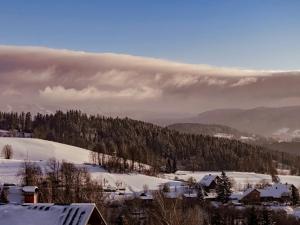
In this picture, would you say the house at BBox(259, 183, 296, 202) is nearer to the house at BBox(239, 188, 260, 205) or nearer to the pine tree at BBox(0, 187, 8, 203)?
the house at BBox(239, 188, 260, 205)

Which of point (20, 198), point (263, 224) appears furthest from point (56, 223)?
point (20, 198)

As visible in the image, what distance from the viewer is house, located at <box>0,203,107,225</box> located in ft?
130

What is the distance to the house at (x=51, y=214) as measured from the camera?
3972 centimetres

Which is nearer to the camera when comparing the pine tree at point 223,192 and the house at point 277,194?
the pine tree at point 223,192

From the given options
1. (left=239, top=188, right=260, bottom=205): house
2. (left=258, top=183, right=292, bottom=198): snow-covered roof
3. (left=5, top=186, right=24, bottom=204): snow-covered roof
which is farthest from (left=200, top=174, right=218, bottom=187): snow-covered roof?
(left=5, top=186, right=24, bottom=204): snow-covered roof

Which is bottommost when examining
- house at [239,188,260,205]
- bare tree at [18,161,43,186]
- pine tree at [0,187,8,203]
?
house at [239,188,260,205]

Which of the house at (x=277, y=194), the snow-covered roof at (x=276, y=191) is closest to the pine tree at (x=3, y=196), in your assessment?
the house at (x=277, y=194)

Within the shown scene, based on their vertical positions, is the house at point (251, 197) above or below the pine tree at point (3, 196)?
below

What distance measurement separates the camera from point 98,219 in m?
41.0

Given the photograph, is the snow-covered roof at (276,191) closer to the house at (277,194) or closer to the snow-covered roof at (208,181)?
the house at (277,194)

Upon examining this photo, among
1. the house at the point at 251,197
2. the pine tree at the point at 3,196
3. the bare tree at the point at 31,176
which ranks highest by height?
the bare tree at the point at 31,176

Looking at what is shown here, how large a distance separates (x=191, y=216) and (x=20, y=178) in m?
99.0

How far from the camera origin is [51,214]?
133 feet

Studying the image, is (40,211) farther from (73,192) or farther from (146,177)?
(146,177)
